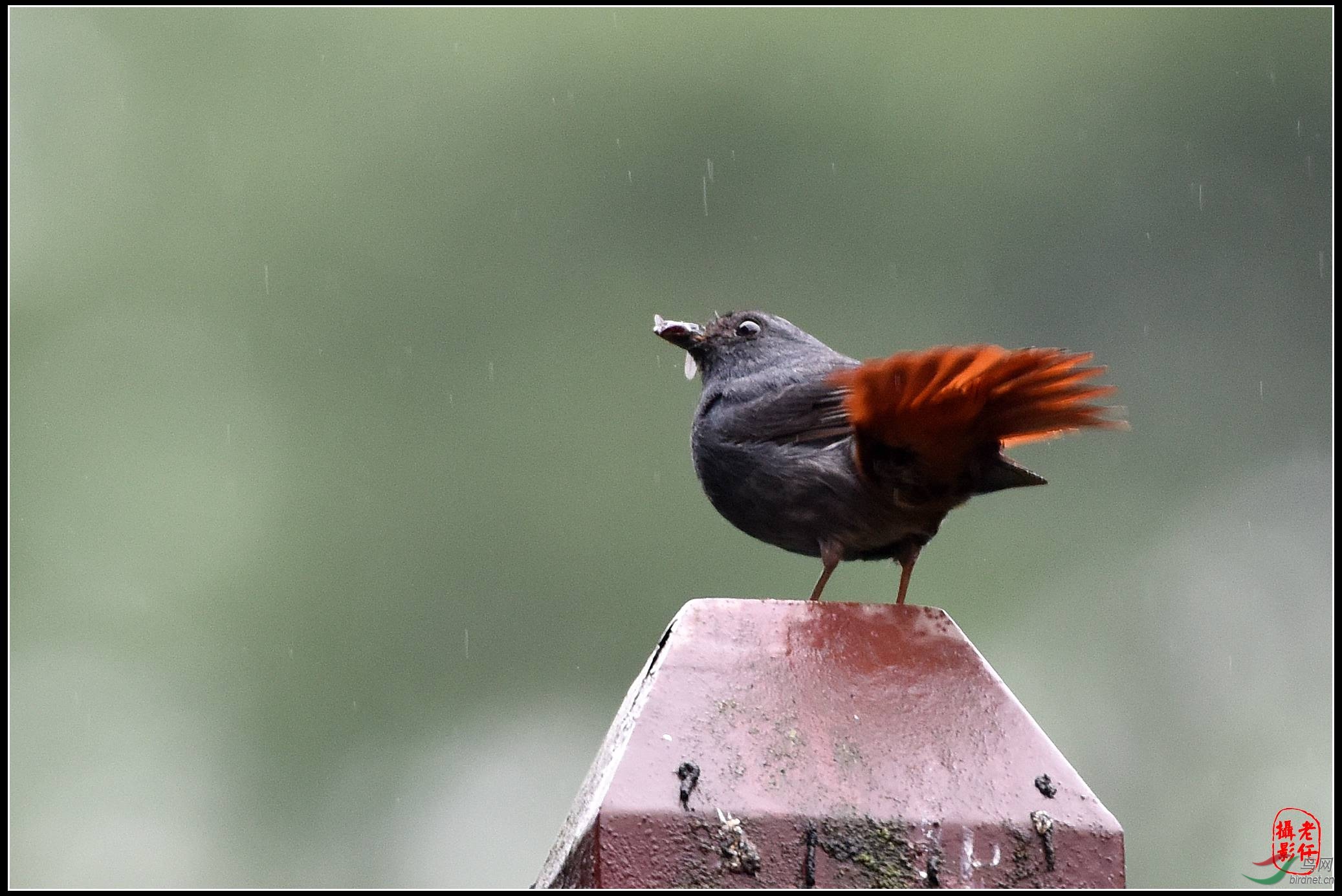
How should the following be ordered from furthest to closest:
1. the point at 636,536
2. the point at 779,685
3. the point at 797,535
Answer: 1. the point at 636,536
2. the point at 797,535
3. the point at 779,685

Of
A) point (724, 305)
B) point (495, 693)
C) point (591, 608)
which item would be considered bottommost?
point (495, 693)

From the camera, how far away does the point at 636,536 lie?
9.34 m

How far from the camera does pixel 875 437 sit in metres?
3.52

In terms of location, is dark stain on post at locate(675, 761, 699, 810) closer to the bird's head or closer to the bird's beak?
the bird's head

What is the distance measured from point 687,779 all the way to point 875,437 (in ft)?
5.10

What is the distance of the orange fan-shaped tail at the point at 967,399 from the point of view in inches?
113

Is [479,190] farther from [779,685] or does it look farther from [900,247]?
[779,685]

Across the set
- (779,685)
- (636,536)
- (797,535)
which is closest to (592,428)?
(636,536)

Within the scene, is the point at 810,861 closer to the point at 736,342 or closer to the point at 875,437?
the point at 875,437

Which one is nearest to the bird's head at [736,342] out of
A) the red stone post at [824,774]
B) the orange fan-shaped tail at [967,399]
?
the orange fan-shaped tail at [967,399]

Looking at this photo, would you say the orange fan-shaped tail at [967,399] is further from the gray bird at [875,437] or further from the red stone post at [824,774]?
the red stone post at [824,774]

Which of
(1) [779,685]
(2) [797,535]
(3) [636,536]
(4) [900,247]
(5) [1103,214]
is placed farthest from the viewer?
(5) [1103,214]

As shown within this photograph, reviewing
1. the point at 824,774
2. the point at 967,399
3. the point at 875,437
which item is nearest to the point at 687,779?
the point at 824,774

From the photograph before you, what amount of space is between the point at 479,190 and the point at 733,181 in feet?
5.64
